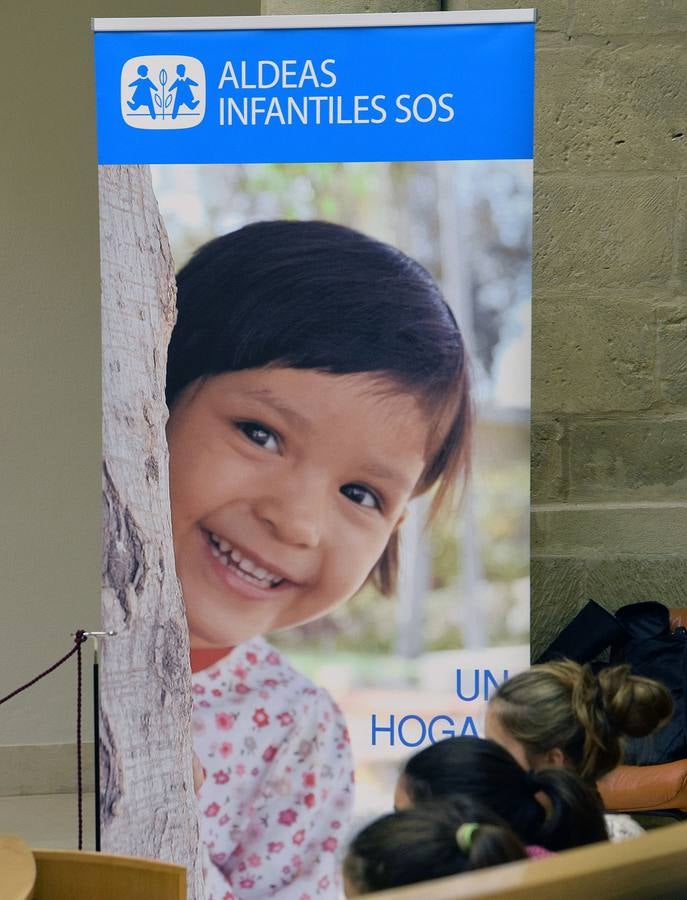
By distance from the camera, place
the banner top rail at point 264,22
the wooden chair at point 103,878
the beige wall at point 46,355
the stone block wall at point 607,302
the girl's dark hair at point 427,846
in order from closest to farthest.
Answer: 1. the girl's dark hair at point 427,846
2. the wooden chair at point 103,878
3. the banner top rail at point 264,22
4. the stone block wall at point 607,302
5. the beige wall at point 46,355

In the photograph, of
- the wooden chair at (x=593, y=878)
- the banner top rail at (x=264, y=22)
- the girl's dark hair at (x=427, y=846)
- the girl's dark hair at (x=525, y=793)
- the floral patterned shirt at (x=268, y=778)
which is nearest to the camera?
the wooden chair at (x=593, y=878)

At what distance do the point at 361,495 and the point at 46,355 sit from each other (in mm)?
2910

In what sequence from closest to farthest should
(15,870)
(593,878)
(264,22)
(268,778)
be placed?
(593,878)
(15,870)
(264,22)
(268,778)

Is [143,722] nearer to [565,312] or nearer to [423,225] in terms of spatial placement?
[423,225]

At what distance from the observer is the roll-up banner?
7.68 feet

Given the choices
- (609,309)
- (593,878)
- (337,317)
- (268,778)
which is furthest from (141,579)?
(593,878)

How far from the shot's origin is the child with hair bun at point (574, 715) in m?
2.33

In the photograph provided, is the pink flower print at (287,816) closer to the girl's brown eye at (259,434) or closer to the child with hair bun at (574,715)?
the child with hair bun at (574,715)

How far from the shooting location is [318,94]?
2348 mm

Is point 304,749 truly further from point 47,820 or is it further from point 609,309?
point 47,820

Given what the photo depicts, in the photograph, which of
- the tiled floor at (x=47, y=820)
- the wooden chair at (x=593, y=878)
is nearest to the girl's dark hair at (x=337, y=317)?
the wooden chair at (x=593, y=878)

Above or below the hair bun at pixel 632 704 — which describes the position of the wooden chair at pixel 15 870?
above

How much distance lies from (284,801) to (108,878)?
0.84 meters

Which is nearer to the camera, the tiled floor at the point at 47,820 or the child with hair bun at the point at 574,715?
the child with hair bun at the point at 574,715
